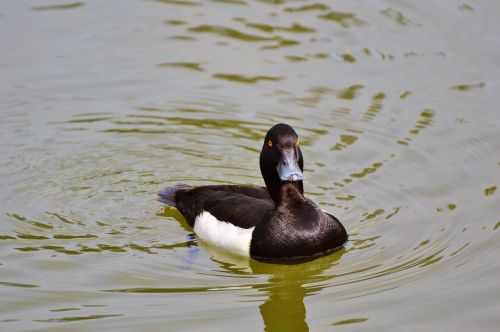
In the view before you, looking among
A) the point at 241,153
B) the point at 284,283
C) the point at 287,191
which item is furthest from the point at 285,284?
the point at 241,153

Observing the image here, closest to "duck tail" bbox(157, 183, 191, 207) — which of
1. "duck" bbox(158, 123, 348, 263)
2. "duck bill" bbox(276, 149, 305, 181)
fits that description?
"duck" bbox(158, 123, 348, 263)

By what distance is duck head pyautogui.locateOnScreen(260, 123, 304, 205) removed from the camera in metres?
8.23

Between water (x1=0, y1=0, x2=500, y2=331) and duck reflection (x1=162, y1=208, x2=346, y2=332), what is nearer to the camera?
duck reflection (x1=162, y1=208, x2=346, y2=332)

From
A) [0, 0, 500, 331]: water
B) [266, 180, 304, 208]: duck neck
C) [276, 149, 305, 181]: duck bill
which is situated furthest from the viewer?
[266, 180, 304, 208]: duck neck

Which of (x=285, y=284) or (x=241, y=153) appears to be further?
(x=241, y=153)

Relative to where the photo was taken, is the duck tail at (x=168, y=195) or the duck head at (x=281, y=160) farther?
the duck tail at (x=168, y=195)

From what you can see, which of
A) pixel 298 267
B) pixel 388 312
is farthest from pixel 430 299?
pixel 298 267

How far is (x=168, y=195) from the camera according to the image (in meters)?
9.52

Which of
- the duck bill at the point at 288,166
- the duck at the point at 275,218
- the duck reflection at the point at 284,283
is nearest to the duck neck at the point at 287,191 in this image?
the duck at the point at 275,218

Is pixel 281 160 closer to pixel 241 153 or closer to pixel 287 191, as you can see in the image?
pixel 287 191

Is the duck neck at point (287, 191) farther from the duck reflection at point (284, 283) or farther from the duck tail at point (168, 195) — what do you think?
the duck tail at point (168, 195)

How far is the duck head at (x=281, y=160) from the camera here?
8.23 meters

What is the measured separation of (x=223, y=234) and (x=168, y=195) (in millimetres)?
977

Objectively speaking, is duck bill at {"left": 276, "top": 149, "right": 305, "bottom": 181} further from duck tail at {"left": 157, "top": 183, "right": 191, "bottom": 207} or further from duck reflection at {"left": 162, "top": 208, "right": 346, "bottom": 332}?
duck tail at {"left": 157, "top": 183, "right": 191, "bottom": 207}
